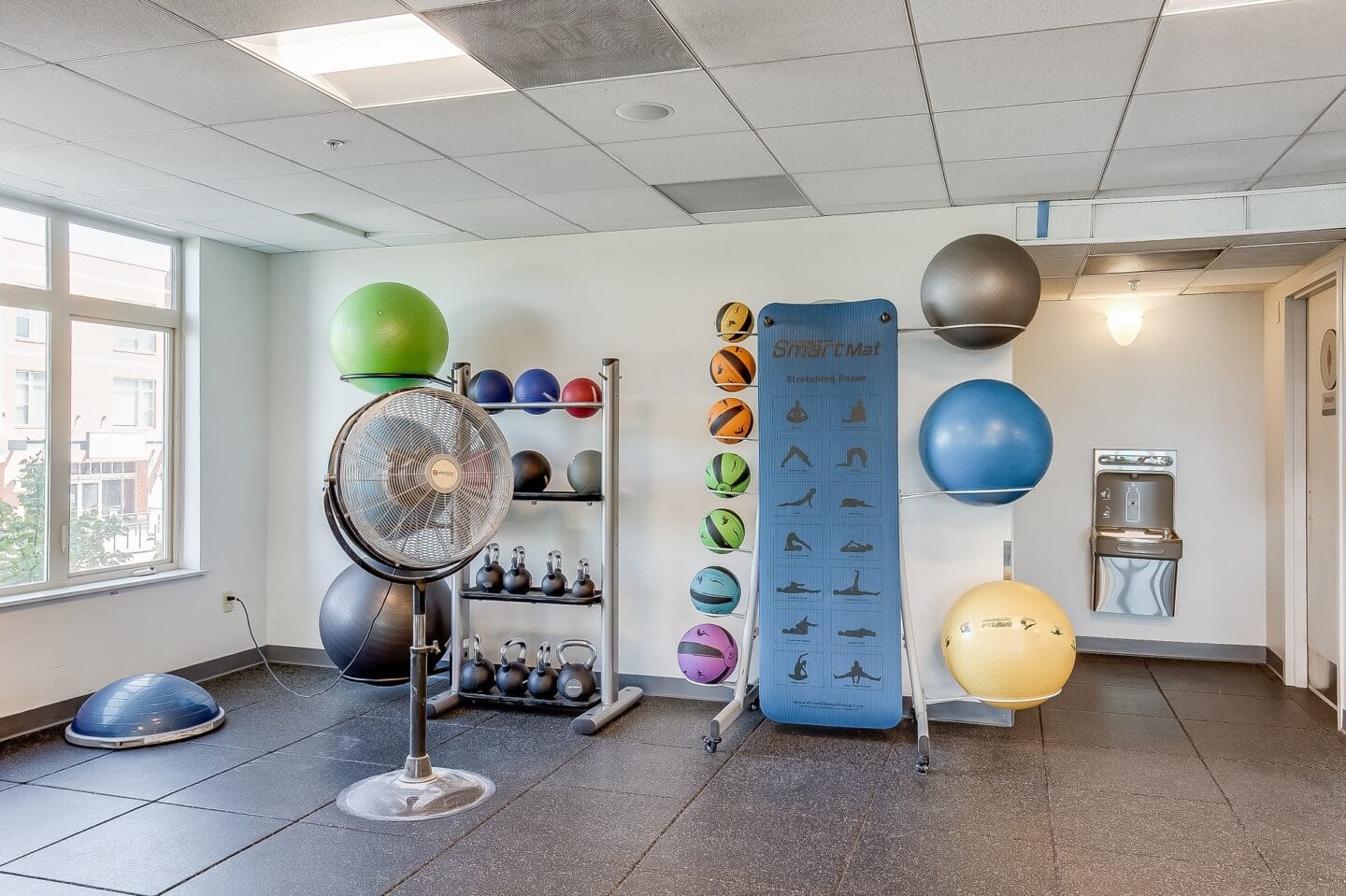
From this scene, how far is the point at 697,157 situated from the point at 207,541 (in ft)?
12.4

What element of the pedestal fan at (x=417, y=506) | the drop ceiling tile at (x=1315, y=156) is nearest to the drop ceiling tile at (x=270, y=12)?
the pedestal fan at (x=417, y=506)

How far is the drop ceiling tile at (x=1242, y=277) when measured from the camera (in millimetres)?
5586

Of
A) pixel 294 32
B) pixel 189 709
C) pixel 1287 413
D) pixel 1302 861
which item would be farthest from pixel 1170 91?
pixel 189 709

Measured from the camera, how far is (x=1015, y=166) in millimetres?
4184

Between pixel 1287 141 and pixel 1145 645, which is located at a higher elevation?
pixel 1287 141

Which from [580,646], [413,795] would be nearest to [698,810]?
[413,795]

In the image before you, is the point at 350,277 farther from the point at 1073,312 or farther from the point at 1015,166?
the point at 1073,312

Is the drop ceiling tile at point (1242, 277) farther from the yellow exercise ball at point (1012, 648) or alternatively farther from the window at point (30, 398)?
the window at point (30, 398)

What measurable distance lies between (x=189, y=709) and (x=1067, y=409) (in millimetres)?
5732

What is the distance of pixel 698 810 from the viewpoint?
145 inches

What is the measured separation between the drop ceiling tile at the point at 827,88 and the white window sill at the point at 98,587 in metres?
4.07

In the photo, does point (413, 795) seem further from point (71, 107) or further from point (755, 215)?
point (755, 215)

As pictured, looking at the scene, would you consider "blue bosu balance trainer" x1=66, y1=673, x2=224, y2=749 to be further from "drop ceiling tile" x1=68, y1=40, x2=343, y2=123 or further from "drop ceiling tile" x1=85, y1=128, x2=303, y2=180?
"drop ceiling tile" x1=68, y1=40, x2=343, y2=123

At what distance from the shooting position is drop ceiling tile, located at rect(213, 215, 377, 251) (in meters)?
5.32
